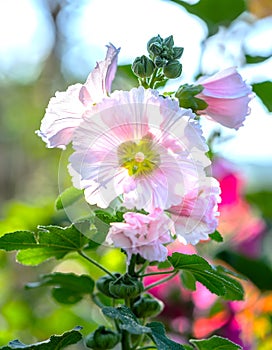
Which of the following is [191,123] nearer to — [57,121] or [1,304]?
[57,121]

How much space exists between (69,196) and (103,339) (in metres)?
0.14

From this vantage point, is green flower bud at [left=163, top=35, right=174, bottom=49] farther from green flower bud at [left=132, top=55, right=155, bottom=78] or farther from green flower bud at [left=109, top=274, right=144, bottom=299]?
green flower bud at [left=109, top=274, right=144, bottom=299]

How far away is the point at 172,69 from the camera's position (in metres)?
0.63

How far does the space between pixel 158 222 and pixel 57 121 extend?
14 centimetres

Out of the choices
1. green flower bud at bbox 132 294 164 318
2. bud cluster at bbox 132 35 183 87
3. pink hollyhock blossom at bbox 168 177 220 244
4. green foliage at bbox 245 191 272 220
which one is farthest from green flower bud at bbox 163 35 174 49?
green foliage at bbox 245 191 272 220

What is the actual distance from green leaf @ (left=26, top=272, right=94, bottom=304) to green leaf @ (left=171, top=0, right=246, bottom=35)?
50 cm

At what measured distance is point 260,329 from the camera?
119cm

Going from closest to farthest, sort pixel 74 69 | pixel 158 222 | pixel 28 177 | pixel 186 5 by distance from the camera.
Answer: pixel 158 222 < pixel 186 5 < pixel 74 69 < pixel 28 177

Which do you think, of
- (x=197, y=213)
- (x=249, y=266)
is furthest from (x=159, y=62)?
(x=249, y=266)

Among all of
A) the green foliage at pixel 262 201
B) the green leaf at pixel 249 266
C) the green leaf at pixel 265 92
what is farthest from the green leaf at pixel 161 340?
the green foliage at pixel 262 201

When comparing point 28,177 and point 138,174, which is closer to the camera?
point 138,174

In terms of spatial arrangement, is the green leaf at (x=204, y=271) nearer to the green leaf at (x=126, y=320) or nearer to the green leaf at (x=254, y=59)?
the green leaf at (x=126, y=320)

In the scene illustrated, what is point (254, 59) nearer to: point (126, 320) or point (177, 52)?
point (177, 52)

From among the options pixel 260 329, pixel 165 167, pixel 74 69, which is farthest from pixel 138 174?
pixel 74 69
